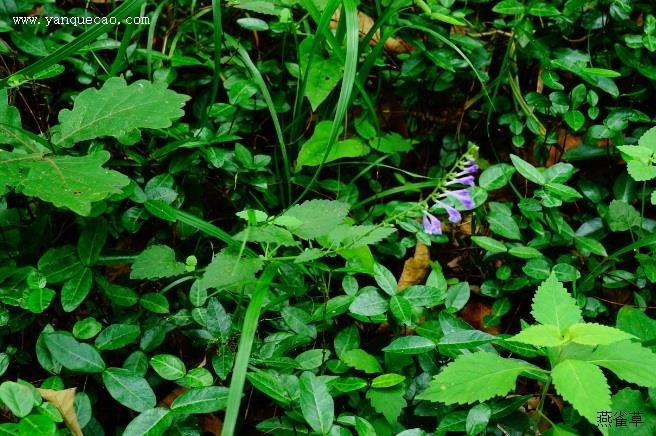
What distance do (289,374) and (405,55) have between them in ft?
4.19

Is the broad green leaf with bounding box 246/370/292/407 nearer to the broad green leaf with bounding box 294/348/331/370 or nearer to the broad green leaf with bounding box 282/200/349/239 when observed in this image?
the broad green leaf with bounding box 294/348/331/370

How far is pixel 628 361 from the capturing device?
4.19ft

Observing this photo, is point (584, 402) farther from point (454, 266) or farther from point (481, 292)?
point (454, 266)

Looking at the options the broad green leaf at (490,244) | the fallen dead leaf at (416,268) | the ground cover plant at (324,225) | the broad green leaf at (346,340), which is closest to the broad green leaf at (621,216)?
the ground cover plant at (324,225)

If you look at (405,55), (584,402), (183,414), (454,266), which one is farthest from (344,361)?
(405,55)

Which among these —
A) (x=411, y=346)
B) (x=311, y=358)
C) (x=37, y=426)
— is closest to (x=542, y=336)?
(x=411, y=346)

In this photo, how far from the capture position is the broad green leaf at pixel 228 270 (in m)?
1.31

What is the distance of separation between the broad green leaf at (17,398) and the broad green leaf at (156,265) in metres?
0.35

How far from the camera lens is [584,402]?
1.17m

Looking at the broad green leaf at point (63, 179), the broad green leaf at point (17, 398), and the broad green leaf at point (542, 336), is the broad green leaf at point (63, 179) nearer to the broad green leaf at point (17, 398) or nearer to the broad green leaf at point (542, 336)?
the broad green leaf at point (17, 398)

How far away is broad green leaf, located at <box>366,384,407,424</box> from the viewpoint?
1.44 meters

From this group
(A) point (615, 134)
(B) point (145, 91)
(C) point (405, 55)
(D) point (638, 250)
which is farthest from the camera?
(C) point (405, 55)

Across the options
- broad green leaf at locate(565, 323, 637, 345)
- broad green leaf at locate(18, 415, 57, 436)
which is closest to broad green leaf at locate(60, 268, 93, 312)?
broad green leaf at locate(18, 415, 57, 436)

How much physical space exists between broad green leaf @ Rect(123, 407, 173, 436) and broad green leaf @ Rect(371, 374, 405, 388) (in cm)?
47
